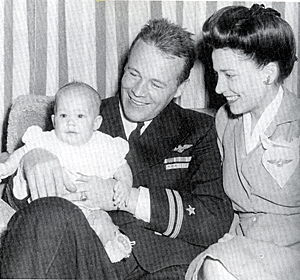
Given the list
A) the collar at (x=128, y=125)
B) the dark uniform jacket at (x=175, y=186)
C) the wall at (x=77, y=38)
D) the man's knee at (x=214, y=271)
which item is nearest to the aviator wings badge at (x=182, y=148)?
the dark uniform jacket at (x=175, y=186)

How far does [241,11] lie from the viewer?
1.30 m

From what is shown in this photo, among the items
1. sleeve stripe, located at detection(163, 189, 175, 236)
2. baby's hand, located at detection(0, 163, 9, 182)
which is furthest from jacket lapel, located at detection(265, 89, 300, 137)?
baby's hand, located at detection(0, 163, 9, 182)

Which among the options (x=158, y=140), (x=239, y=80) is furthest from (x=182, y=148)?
(x=239, y=80)

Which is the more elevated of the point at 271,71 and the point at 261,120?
the point at 271,71

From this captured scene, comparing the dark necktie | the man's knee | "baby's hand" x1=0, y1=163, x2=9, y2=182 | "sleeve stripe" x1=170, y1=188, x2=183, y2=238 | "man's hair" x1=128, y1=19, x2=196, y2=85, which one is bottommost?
the man's knee

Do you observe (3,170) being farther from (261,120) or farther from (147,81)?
(261,120)

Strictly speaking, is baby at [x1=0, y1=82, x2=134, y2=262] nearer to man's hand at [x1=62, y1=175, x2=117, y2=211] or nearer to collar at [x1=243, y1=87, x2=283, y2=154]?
man's hand at [x1=62, y1=175, x2=117, y2=211]

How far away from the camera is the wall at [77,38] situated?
76.0 inches

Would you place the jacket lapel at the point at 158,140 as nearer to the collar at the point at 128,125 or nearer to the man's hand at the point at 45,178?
the collar at the point at 128,125

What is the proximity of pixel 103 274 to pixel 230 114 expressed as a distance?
0.60m

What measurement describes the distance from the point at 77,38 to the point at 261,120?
1.01 meters

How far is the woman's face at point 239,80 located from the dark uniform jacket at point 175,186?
190 millimetres

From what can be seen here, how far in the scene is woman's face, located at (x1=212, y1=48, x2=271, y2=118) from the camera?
1270mm

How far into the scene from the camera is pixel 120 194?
124cm
